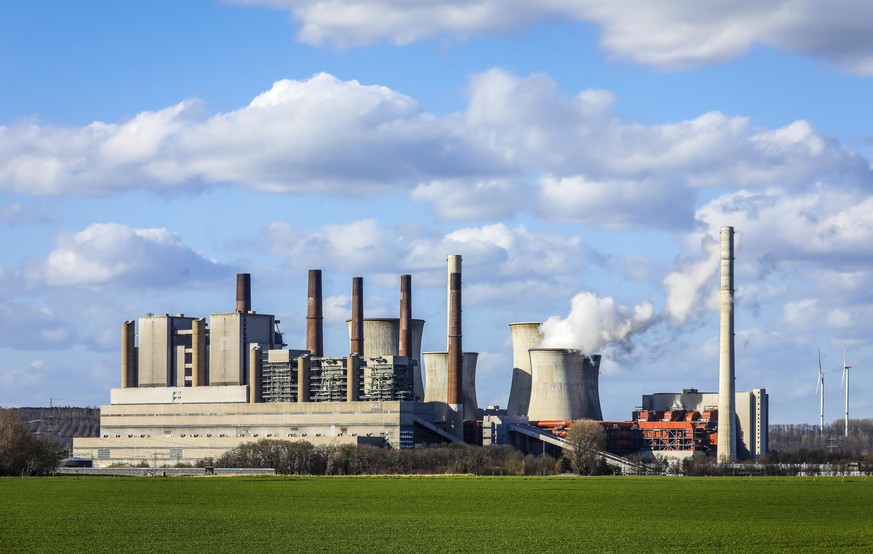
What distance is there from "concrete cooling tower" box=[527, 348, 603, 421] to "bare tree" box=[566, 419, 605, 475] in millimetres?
1586

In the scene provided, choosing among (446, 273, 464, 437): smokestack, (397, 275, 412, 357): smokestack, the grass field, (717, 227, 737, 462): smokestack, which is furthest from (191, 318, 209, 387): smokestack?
→ the grass field

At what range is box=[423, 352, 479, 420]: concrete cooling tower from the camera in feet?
A: 338

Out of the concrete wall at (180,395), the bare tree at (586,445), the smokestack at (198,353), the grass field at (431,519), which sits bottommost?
the bare tree at (586,445)

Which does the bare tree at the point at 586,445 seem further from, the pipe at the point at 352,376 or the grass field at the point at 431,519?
the grass field at the point at 431,519

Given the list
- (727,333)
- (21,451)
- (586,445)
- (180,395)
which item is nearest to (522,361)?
(586,445)

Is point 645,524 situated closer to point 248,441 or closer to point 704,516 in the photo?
point 704,516

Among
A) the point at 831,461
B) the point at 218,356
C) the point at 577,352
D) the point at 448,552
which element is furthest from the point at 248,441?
the point at 448,552

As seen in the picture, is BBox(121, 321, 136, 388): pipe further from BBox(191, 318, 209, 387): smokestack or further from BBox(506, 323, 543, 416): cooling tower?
BBox(506, 323, 543, 416): cooling tower

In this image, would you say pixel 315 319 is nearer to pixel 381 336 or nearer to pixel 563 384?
pixel 381 336

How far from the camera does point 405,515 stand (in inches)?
1415

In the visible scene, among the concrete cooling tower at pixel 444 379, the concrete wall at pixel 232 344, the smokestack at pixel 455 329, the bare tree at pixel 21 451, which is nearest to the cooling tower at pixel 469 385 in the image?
the concrete cooling tower at pixel 444 379

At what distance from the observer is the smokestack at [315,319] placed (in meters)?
103

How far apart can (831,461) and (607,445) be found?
16.3 meters

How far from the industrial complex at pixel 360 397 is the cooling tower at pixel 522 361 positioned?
0.31 feet
